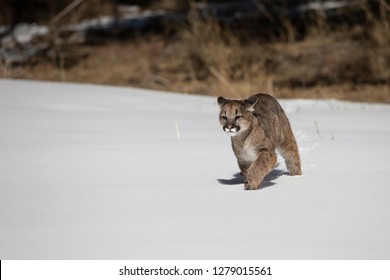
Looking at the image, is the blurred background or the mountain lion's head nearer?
the mountain lion's head

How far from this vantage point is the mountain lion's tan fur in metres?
5.58

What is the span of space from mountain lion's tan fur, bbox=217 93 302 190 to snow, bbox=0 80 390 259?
0.49 ft

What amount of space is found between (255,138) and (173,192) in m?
0.91

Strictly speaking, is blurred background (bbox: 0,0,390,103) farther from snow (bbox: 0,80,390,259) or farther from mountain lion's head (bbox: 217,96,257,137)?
mountain lion's head (bbox: 217,96,257,137)

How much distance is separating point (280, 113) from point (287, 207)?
1.61 metres

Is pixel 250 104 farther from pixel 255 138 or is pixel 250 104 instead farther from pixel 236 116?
pixel 255 138

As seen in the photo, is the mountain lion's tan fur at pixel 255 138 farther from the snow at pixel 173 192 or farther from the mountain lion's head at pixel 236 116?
the snow at pixel 173 192

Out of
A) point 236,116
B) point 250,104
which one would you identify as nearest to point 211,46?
point 250,104

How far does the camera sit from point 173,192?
5.26 m

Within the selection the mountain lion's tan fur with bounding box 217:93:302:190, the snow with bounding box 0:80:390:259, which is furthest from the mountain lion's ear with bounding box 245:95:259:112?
the snow with bounding box 0:80:390:259

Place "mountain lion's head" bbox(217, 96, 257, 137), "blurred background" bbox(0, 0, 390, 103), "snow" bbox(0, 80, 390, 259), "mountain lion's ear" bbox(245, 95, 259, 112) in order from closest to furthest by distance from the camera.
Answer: "snow" bbox(0, 80, 390, 259)
"mountain lion's head" bbox(217, 96, 257, 137)
"mountain lion's ear" bbox(245, 95, 259, 112)
"blurred background" bbox(0, 0, 390, 103)

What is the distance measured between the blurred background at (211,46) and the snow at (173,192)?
425 centimetres

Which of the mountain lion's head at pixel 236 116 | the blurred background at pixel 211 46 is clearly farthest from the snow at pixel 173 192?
the blurred background at pixel 211 46

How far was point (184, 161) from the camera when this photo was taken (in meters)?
6.35
